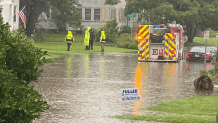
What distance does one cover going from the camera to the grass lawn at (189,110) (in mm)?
9820

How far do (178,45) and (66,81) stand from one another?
14325 mm

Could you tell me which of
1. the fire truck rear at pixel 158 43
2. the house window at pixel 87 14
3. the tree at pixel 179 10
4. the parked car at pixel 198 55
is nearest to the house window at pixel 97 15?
the house window at pixel 87 14

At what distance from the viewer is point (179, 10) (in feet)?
180

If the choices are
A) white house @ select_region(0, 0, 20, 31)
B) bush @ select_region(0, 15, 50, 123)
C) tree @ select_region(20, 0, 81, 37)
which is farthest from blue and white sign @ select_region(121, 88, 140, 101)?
tree @ select_region(20, 0, 81, 37)

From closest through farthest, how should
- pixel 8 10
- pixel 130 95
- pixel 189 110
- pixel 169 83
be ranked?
pixel 130 95 < pixel 189 110 < pixel 169 83 < pixel 8 10

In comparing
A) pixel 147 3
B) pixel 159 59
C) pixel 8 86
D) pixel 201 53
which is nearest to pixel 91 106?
pixel 8 86

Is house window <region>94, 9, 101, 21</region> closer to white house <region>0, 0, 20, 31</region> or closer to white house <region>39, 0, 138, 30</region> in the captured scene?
white house <region>39, 0, 138, 30</region>

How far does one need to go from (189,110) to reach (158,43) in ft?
58.2

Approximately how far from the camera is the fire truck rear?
28.6m

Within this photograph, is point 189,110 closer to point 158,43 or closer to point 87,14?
point 158,43

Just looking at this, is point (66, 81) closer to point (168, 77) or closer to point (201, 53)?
point (168, 77)

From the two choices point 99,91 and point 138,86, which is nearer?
point 99,91

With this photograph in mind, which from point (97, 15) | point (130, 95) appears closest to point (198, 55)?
point (130, 95)

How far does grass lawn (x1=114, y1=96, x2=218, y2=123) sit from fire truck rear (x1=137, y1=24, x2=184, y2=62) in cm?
1519
